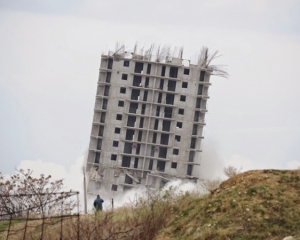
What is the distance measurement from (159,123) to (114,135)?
530cm

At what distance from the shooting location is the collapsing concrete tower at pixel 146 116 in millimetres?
66750

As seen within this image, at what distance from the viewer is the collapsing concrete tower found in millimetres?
66750

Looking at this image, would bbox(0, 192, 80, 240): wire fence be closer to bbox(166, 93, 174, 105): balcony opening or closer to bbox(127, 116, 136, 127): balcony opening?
bbox(127, 116, 136, 127): balcony opening

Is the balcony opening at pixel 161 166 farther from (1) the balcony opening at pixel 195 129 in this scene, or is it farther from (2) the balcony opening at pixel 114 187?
(2) the balcony opening at pixel 114 187

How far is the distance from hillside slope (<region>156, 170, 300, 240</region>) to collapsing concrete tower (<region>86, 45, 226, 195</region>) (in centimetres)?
5044

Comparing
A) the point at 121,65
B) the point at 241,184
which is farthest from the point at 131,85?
the point at 241,184

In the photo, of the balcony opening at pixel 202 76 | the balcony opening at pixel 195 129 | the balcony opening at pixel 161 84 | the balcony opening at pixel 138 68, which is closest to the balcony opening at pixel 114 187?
the balcony opening at pixel 195 129

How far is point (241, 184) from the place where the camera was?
15.8 meters

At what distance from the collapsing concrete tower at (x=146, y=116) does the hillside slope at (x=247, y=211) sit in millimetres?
50439

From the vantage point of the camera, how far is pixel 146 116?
66938mm

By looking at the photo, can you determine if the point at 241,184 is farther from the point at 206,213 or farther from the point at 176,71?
the point at 176,71

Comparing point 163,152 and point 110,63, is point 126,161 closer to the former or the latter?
point 163,152

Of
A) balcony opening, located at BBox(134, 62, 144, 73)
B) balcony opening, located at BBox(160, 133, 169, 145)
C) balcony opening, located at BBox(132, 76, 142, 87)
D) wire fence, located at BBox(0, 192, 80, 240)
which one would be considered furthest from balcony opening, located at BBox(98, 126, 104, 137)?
wire fence, located at BBox(0, 192, 80, 240)

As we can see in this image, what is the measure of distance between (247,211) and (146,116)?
53.2 m
